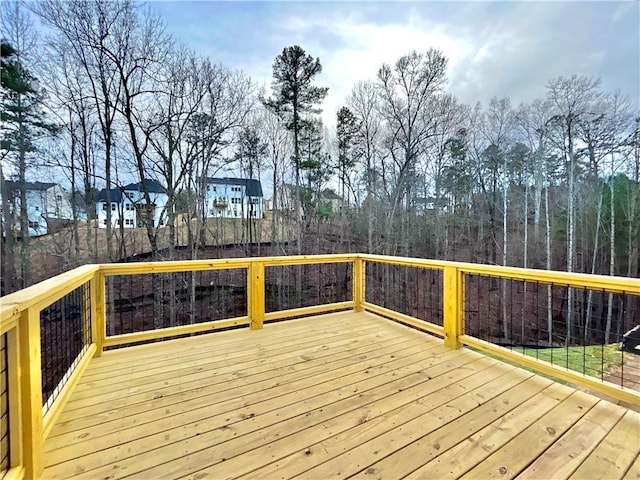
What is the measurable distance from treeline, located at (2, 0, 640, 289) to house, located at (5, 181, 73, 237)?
282 mm

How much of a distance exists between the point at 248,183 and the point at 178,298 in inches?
207

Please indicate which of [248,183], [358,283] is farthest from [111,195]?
[358,283]

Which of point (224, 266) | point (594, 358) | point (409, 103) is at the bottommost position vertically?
point (594, 358)

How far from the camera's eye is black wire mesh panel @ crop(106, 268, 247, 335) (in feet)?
29.5

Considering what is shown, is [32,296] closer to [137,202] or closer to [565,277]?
[565,277]

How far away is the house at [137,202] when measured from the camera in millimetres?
8680

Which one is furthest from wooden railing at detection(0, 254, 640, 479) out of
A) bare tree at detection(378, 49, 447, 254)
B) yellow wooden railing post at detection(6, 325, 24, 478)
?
bare tree at detection(378, 49, 447, 254)

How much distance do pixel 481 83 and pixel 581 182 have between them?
6.13 metres

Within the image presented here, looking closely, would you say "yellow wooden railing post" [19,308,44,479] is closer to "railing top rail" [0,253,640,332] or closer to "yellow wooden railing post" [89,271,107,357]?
"railing top rail" [0,253,640,332]

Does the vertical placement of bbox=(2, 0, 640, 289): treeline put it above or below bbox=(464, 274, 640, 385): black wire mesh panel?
above

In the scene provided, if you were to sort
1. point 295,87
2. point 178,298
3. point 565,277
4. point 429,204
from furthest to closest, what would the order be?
point 429,204 < point 295,87 < point 178,298 < point 565,277

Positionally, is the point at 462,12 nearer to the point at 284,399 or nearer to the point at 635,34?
the point at 635,34

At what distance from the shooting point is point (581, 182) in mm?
12562

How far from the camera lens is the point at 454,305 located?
118 inches
